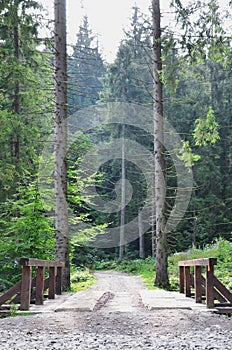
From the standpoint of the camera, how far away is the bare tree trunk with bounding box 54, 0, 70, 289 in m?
10.7

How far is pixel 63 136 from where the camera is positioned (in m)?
10.9

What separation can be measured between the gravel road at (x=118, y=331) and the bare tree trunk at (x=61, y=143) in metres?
4.77

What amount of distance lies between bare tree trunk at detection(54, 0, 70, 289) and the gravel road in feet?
15.6

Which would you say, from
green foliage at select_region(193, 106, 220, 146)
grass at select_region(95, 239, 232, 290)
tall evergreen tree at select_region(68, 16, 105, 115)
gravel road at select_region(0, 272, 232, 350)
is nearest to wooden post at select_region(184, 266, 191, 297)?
grass at select_region(95, 239, 232, 290)

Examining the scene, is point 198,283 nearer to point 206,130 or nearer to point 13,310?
point 13,310

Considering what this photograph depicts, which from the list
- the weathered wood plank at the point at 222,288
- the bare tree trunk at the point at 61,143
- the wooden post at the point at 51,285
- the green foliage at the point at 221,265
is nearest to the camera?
the weathered wood plank at the point at 222,288

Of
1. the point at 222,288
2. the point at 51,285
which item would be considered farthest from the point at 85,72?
the point at 222,288

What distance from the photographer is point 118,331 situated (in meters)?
4.59

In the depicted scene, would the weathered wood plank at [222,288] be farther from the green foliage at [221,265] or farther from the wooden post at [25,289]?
the green foliage at [221,265]

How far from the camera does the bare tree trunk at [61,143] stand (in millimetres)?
10711

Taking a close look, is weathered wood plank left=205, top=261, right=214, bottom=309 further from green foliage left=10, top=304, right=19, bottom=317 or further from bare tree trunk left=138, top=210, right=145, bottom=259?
bare tree trunk left=138, top=210, right=145, bottom=259

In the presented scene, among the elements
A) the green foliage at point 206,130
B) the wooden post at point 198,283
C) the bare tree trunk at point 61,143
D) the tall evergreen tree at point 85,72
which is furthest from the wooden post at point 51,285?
the green foliage at point 206,130

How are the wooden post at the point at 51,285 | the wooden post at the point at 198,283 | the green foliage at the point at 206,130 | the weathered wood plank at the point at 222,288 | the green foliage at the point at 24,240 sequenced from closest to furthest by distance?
1. the weathered wood plank at the point at 222,288
2. the wooden post at the point at 198,283
3. the wooden post at the point at 51,285
4. the green foliage at the point at 24,240
5. the green foliage at the point at 206,130

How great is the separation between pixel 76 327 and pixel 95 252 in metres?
28.3
